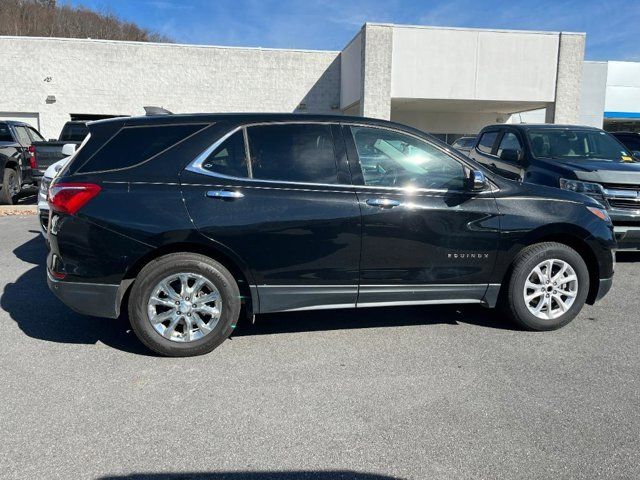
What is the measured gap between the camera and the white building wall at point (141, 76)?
2339 cm

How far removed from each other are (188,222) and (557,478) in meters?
2.81

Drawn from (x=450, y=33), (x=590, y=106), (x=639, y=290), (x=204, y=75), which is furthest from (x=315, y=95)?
(x=639, y=290)

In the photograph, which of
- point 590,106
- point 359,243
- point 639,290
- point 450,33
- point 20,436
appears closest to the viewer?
point 20,436

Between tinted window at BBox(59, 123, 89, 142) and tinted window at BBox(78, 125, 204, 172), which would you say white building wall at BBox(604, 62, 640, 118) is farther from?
tinted window at BBox(78, 125, 204, 172)

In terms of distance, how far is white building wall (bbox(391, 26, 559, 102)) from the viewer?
773 inches

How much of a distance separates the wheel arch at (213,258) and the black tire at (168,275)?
6 cm

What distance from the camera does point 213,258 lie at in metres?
3.94

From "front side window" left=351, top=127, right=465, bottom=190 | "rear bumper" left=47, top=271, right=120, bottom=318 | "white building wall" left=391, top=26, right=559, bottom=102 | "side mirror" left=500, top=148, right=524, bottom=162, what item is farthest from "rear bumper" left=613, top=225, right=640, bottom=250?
"white building wall" left=391, top=26, right=559, bottom=102

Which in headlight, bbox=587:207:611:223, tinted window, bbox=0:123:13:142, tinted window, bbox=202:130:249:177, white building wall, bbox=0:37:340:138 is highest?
white building wall, bbox=0:37:340:138

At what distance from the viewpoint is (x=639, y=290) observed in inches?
225

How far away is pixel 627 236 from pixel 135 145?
5875 millimetres

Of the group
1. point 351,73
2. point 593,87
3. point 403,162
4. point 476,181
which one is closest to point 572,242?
point 476,181

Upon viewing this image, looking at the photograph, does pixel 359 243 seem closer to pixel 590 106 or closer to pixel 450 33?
pixel 450 33

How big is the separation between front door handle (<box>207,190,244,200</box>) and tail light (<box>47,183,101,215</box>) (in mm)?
819
